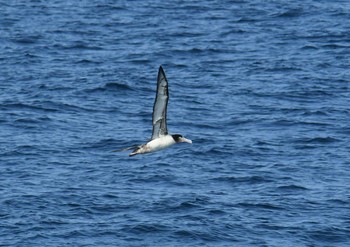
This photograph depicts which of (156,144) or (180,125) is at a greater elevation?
(156,144)

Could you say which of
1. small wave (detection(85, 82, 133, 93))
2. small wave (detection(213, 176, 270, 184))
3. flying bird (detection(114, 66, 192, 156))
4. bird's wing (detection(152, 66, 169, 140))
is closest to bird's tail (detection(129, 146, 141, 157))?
flying bird (detection(114, 66, 192, 156))

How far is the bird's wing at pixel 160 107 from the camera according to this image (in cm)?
2869

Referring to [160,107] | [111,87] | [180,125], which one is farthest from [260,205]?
[111,87]

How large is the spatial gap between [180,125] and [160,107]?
21.8m

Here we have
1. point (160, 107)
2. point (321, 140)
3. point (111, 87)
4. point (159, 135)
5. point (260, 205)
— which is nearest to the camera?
point (160, 107)

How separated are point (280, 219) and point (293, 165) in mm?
5769

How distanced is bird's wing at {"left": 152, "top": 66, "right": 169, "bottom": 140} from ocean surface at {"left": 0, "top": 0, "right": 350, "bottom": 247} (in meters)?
9.24

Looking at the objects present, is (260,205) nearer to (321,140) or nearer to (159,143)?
(321,140)

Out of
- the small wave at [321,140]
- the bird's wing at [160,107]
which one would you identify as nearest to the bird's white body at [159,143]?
the bird's wing at [160,107]

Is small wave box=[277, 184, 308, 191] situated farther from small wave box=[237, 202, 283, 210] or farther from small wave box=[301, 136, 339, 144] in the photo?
small wave box=[301, 136, 339, 144]

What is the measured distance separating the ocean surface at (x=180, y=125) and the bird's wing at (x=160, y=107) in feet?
30.3

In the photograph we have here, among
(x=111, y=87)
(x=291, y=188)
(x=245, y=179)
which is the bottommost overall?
(x=291, y=188)

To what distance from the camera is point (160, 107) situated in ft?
97.5

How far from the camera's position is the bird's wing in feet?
94.1
